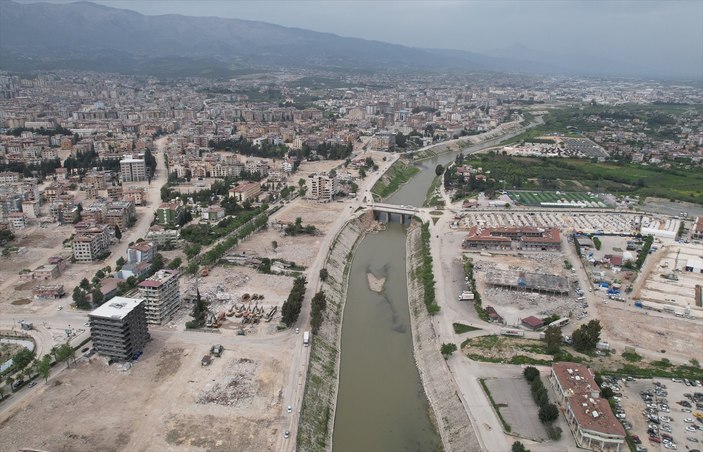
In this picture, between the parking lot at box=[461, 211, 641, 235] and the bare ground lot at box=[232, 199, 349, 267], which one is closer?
the bare ground lot at box=[232, 199, 349, 267]

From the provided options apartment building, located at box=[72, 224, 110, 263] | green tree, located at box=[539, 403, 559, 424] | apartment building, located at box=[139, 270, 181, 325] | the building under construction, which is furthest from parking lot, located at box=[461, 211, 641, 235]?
apartment building, located at box=[72, 224, 110, 263]

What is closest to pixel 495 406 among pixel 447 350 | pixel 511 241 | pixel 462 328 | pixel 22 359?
pixel 447 350

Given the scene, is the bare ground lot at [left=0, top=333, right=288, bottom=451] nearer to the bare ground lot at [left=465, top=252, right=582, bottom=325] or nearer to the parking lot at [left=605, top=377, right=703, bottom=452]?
the bare ground lot at [left=465, top=252, right=582, bottom=325]

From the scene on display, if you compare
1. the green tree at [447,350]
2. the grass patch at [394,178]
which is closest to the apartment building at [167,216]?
the grass patch at [394,178]

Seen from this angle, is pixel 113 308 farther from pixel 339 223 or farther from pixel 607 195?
pixel 607 195

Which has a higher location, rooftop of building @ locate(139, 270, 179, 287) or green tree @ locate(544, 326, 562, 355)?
rooftop of building @ locate(139, 270, 179, 287)

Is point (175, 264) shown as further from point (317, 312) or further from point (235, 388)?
point (235, 388)

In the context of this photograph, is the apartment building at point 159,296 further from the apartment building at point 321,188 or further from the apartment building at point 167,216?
the apartment building at point 321,188
